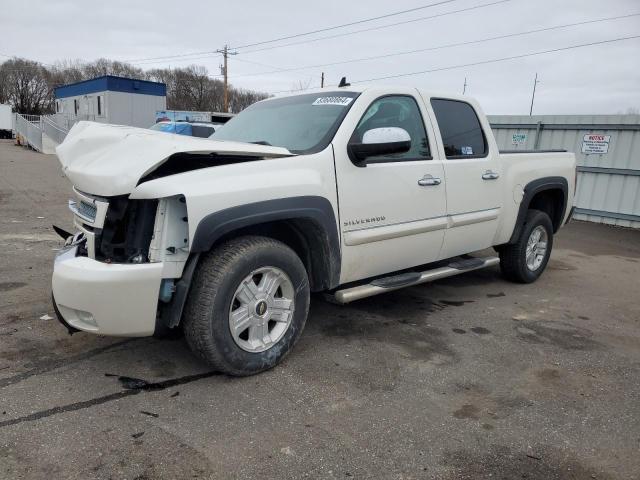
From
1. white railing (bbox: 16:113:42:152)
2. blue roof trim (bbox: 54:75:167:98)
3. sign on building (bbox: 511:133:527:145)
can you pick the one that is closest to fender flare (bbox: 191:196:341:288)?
sign on building (bbox: 511:133:527:145)

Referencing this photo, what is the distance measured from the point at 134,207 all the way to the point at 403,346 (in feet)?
7.25

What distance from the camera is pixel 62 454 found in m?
2.47

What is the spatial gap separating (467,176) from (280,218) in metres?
2.12

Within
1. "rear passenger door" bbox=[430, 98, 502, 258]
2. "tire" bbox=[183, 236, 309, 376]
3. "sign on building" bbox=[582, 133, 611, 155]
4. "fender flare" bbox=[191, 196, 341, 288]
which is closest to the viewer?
"fender flare" bbox=[191, 196, 341, 288]

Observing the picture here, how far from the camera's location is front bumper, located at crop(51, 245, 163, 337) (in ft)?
9.02

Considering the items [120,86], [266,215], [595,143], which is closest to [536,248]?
[266,215]

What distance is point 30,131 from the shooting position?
1125 inches

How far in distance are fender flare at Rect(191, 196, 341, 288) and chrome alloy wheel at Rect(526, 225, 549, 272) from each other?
3069 mm

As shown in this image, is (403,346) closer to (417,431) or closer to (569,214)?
(417,431)

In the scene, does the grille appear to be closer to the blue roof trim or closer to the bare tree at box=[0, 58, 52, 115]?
the blue roof trim

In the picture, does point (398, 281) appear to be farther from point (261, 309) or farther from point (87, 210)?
point (87, 210)

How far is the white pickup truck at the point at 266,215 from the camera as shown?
112 inches

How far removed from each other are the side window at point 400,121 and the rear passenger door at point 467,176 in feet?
0.69

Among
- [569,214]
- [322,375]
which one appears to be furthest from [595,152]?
[322,375]
